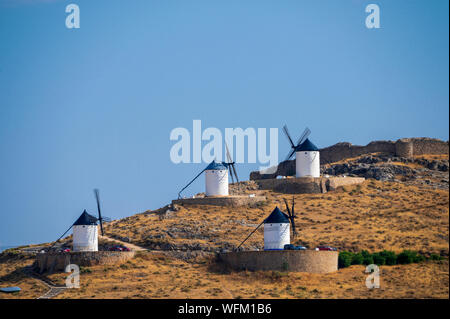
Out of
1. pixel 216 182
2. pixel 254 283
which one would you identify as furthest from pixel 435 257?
pixel 216 182

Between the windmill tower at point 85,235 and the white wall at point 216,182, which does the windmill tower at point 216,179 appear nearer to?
the white wall at point 216,182

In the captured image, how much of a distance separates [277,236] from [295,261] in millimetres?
3023

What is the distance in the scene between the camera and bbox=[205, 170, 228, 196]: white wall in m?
73.9

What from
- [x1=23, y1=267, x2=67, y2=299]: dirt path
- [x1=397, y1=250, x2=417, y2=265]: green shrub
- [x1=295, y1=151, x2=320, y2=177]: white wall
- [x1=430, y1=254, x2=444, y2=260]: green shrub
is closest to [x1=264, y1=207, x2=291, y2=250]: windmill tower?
[x1=397, y1=250, x2=417, y2=265]: green shrub

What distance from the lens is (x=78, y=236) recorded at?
64500mm

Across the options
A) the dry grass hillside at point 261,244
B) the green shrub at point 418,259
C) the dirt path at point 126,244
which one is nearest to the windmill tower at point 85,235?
the dirt path at point 126,244

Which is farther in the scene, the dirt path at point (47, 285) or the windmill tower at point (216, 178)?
the windmill tower at point (216, 178)

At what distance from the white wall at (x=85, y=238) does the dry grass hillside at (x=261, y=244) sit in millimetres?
3312

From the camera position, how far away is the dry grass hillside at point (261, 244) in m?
55.9

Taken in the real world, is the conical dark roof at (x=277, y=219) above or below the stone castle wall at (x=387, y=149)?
below

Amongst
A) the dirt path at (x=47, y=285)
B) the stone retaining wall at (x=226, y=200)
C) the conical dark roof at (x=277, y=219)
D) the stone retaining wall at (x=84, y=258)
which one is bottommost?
the dirt path at (x=47, y=285)
